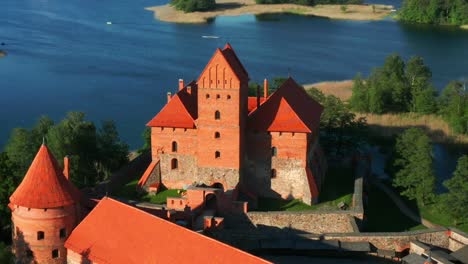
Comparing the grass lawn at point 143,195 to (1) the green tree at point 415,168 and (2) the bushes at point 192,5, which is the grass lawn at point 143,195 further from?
(2) the bushes at point 192,5

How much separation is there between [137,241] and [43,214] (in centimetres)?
424

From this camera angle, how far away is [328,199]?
39.3 m

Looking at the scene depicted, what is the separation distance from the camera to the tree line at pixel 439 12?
107 meters

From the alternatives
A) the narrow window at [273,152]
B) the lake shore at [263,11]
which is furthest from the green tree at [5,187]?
the lake shore at [263,11]

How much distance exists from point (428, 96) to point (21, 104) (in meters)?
37.5

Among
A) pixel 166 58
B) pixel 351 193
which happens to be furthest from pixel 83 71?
pixel 351 193

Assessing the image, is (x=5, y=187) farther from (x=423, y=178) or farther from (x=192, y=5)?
(x=192, y=5)

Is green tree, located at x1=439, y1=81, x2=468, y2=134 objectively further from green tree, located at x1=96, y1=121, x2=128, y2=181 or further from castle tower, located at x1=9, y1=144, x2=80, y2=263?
castle tower, located at x1=9, y1=144, x2=80, y2=263

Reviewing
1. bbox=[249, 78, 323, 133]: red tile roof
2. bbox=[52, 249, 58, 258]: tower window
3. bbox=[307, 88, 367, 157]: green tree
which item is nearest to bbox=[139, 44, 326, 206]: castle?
bbox=[249, 78, 323, 133]: red tile roof

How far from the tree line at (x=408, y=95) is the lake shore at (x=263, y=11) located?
50.8 metres

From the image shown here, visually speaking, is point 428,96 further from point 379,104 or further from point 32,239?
point 32,239

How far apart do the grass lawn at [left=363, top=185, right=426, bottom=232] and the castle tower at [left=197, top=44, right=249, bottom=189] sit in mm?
7931

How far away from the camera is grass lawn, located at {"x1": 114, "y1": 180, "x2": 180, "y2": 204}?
3891 cm

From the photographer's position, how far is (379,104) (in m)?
62.8
